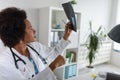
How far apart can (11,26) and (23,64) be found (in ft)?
1.03

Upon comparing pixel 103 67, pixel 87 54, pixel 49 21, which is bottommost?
pixel 103 67

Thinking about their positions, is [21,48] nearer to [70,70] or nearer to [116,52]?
[70,70]

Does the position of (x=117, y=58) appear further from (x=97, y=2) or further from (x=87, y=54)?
Answer: (x=97, y=2)

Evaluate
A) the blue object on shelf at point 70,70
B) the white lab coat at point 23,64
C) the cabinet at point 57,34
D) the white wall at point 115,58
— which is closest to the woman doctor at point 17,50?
the white lab coat at point 23,64

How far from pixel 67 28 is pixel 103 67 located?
3.16 m

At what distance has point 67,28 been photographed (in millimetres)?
1576

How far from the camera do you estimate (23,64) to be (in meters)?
1.23

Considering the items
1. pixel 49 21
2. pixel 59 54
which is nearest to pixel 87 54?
pixel 49 21

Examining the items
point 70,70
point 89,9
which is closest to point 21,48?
point 70,70

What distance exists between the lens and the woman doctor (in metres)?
1.08

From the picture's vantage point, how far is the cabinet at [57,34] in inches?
112

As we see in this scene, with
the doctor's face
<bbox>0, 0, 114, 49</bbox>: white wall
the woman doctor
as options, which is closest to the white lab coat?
the woman doctor

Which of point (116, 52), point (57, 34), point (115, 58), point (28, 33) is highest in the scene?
point (28, 33)

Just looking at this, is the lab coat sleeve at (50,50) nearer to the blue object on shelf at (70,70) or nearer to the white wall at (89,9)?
the white wall at (89,9)
